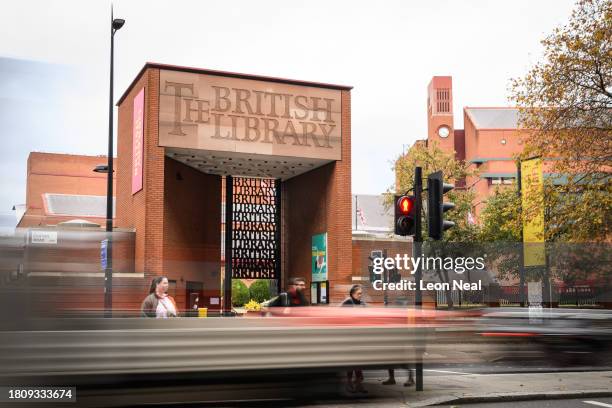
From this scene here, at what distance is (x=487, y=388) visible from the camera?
39.7ft

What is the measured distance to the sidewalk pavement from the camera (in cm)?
1086

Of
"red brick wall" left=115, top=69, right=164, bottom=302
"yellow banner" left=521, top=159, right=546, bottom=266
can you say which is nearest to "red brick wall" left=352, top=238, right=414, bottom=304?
"yellow banner" left=521, top=159, right=546, bottom=266

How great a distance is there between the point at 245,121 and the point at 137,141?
4504mm

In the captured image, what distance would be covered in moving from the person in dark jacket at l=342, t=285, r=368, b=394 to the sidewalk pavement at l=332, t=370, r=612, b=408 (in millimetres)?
234

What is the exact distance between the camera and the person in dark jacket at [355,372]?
1095cm

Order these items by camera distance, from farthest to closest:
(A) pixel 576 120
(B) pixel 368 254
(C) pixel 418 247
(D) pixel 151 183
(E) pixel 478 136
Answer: (E) pixel 478 136 → (B) pixel 368 254 → (D) pixel 151 183 → (A) pixel 576 120 → (C) pixel 418 247

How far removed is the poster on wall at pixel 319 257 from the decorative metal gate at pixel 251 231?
2.39 meters

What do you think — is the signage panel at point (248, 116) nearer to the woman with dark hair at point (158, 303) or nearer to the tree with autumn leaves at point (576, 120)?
the tree with autumn leaves at point (576, 120)

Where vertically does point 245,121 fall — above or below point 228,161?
above

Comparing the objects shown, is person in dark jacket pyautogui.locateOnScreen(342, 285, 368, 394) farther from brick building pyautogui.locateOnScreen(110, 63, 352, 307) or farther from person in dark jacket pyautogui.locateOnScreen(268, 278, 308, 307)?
brick building pyautogui.locateOnScreen(110, 63, 352, 307)

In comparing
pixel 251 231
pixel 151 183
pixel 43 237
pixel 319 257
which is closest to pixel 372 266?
pixel 319 257

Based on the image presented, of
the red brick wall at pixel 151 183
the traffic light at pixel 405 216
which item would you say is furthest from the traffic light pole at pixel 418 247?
the red brick wall at pixel 151 183

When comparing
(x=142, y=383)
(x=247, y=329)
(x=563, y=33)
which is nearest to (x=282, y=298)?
(x=247, y=329)

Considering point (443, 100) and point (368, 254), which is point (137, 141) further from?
point (443, 100)
